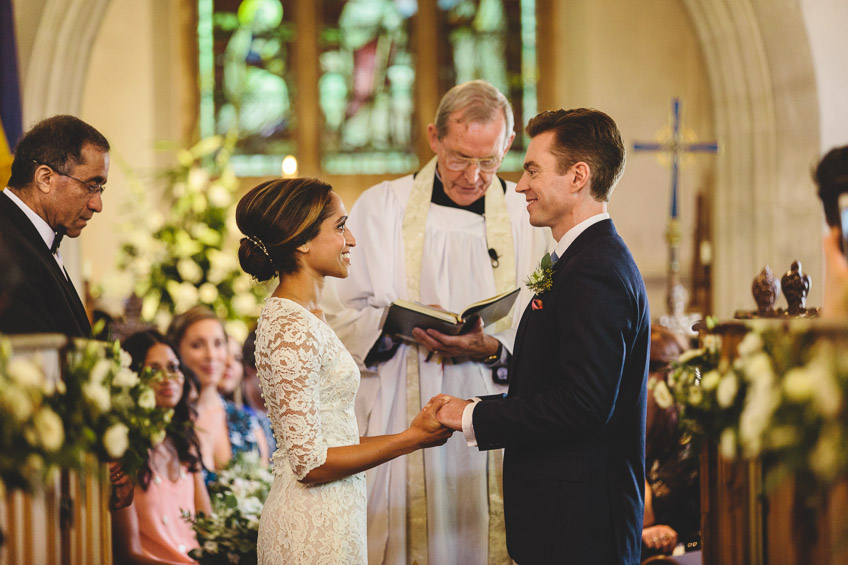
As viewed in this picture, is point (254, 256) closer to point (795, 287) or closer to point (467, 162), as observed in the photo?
point (467, 162)

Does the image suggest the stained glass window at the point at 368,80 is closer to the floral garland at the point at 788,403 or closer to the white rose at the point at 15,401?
the floral garland at the point at 788,403

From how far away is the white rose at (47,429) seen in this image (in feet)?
5.68

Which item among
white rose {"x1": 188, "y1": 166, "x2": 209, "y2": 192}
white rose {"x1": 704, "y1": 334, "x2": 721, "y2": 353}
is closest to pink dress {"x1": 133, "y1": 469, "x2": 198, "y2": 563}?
white rose {"x1": 704, "y1": 334, "x2": 721, "y2": 353}

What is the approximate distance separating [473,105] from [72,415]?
2123 mm

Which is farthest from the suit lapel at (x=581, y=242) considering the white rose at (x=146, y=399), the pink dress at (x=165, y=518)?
the pink dress at (x=165, y=518)

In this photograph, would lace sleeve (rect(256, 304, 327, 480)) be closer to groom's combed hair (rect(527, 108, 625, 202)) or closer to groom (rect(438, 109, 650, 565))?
groom (rect(438, 109, 650, 565))

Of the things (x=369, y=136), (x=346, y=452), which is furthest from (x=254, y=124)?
(x=346, y=452)

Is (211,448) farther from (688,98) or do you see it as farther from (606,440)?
(688,98)

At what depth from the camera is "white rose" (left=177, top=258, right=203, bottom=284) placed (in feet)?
20.5

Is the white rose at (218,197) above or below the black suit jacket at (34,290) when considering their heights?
above

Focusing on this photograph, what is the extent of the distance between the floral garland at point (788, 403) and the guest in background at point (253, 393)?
3.95 meters

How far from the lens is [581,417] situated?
2527mm

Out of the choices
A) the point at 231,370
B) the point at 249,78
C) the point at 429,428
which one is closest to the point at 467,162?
the point at 429,428

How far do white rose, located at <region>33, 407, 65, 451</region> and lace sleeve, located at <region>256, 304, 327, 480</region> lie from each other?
879mm
